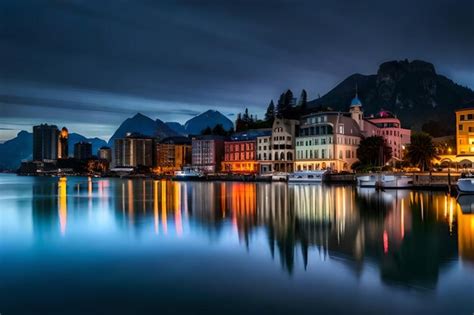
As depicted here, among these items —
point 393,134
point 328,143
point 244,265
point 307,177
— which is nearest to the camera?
Answer: point 244,265

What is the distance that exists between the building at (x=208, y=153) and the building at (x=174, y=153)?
35.6 meters

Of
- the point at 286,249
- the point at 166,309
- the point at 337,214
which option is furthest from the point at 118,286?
the point at 337,214

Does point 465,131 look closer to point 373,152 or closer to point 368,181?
point 373,152

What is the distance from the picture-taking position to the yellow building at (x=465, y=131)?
74062mm

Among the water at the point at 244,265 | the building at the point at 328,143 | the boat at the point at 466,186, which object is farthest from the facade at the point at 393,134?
the water at the point at 244,265

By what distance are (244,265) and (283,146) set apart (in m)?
92.0

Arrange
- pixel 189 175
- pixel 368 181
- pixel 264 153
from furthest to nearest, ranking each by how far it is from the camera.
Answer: pixel 189 175 < pixel 264 153 < pixel 368 181

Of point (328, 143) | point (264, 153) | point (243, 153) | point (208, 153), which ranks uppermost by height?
point (328, 143)

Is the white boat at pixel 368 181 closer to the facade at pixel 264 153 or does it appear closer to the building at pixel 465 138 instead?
the building at pixel 465 138

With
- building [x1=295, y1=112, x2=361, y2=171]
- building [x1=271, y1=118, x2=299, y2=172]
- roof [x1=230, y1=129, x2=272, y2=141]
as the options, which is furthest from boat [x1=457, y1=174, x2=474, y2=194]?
roof [x1=230, y1=129, x2=272, y2=141]

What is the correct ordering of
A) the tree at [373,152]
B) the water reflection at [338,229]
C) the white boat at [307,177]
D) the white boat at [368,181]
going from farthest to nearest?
1. the tree at [373,152]
2. the white boat at [307,177]
3. the white boat at [368,181]
4. the water reflection at [338,229]

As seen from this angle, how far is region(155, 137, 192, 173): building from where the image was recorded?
17300cm

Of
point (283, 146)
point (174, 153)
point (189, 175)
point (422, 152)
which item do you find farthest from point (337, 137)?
point (174, 153)

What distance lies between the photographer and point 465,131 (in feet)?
245
